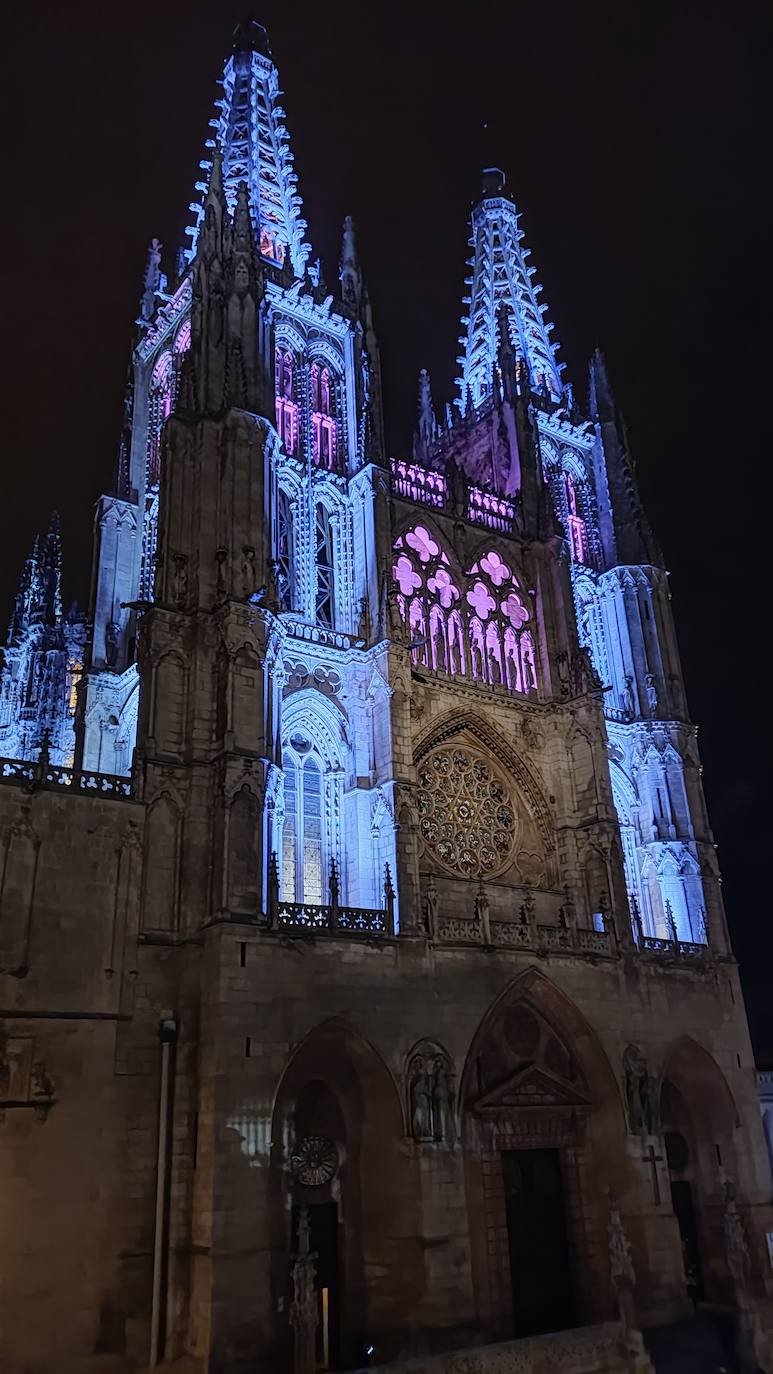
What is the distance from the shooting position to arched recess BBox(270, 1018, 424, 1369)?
19.1 metres

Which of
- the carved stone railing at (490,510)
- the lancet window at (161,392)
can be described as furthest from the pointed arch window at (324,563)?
the lancet window at (161,392)

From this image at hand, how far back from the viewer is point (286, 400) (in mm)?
30781

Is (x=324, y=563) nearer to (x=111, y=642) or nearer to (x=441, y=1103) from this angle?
(x=111, y=642)

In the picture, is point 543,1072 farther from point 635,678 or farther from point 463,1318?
point 635,678

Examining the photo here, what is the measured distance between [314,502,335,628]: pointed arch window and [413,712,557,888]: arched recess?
470 cm

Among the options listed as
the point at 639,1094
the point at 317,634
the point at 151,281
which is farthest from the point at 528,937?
the point at 151,281

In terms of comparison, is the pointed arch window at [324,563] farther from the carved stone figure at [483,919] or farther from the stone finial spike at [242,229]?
the carved stone figure at [483,919]

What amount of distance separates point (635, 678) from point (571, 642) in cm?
402

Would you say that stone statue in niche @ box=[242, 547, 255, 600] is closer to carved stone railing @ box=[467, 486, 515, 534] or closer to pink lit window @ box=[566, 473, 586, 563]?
carved stone railing @ box=[467, 486, 515, 534]

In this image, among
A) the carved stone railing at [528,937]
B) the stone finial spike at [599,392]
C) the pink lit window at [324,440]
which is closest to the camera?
the carved stone railing at [528,937]

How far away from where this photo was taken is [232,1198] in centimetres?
1775

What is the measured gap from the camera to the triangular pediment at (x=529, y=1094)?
880 inches

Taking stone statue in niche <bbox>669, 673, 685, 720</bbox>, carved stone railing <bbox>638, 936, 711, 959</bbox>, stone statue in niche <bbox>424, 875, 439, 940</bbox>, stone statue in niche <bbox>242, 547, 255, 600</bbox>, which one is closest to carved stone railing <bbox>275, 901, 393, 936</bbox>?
stone statue in niche <bbox>424, 875, 439, 940</bbox>

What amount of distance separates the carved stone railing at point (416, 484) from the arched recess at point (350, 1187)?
673 inches
